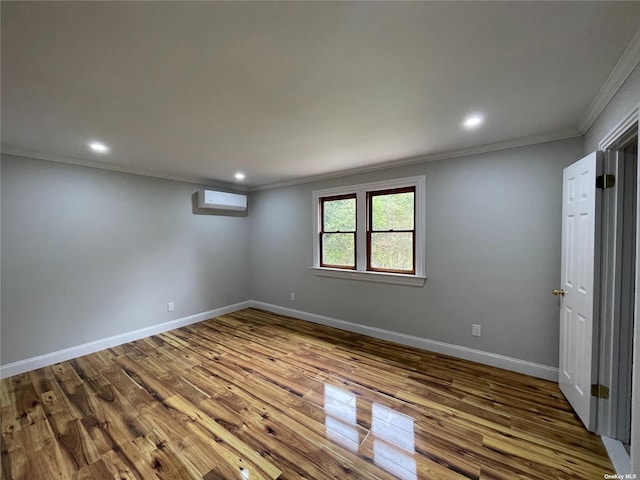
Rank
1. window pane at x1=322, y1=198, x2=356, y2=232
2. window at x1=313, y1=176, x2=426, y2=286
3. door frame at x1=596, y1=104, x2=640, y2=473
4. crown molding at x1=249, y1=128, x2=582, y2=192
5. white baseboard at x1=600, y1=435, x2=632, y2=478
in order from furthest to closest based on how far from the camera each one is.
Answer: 1. window pane at x1=322, y1=198, x2=356, y2=232
2. window at x1=313, y1=176, x2=426, y2=286
3. crown molding at x1=249, y1=128, x2=582, y2=192
4. door frame at x1=596, y1=104, x2=640, y2=473
5. white baseboard at x1=600, y1=435, x2=632, y2=478

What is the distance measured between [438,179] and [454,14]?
221 cm

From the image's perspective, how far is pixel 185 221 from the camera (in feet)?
13.9

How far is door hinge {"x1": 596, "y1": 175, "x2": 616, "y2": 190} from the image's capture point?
69.1 inches

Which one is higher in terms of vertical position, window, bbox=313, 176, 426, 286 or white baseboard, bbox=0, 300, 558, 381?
window, bbox=313, 176, 426, 286

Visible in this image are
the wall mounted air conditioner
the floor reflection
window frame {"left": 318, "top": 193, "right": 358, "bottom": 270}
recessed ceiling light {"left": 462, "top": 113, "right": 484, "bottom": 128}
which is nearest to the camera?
the floor reflection

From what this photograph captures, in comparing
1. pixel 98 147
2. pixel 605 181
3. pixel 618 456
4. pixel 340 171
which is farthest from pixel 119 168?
pixel 618 456

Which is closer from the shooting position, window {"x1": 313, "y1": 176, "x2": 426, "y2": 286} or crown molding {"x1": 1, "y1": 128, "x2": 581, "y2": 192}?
crown molding {"x1": 1, "y1": 128, "x2": 581, "y2": 192}

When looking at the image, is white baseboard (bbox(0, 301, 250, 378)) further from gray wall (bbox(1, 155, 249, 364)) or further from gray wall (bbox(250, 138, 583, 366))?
gray wall (bbox(250, 138, 583, 366))

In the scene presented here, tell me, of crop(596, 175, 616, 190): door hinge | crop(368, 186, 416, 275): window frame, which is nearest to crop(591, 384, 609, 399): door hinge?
crop(596, 175, 616, 190): door hinge

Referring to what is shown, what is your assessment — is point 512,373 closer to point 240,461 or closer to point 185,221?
point 240,461

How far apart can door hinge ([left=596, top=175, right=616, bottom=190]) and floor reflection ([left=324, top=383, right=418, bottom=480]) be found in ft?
7.22

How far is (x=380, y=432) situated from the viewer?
1.90 meters

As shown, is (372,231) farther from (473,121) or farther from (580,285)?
(580,285)

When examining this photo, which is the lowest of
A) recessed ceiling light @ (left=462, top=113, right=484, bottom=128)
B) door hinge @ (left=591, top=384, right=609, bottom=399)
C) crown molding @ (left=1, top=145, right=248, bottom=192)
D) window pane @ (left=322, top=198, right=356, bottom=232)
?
door hinge @ (left=591, top=384, right=609, bottom=399)
